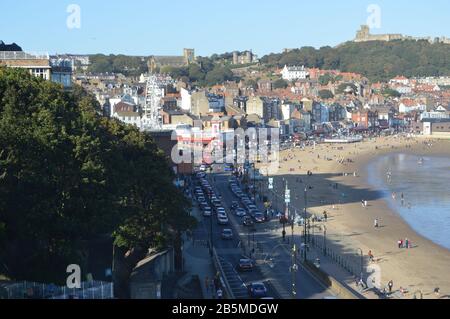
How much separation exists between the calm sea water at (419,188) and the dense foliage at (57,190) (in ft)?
47.7

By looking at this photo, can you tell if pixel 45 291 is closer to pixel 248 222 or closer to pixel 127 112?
pixel 248 222

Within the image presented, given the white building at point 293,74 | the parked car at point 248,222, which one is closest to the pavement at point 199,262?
the parked car at point 248,222

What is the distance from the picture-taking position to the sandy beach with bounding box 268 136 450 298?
24.8 meters

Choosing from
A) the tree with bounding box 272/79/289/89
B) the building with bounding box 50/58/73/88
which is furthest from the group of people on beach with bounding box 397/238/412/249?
the tree with bounding box 272/79/289/89

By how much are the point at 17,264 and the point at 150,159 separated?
315 inches

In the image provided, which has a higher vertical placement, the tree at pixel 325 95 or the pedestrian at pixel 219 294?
the tree at pixel 325 95

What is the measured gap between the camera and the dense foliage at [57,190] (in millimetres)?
15891

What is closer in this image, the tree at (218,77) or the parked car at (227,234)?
the parked car at (227,234)

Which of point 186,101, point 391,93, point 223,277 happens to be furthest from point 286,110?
point 223,277

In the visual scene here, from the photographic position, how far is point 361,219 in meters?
35.9

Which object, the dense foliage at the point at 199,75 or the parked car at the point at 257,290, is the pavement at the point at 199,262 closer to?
the parked car at the point at 257,290

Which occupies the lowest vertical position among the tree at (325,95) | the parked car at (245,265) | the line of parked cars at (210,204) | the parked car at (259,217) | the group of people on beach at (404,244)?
the group of people on beach at (404,244)

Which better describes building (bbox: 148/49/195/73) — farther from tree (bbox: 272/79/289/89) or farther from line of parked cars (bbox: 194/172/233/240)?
line of parked cars (bbox: 194/172/233/240)

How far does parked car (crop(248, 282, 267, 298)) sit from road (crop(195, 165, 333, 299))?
29 cm
